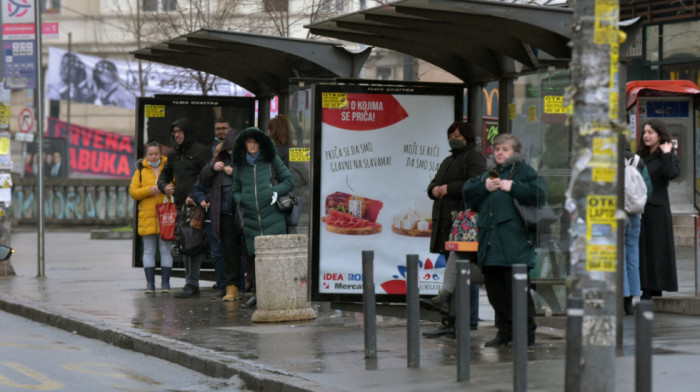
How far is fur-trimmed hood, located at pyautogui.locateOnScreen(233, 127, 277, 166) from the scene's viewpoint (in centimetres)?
1341

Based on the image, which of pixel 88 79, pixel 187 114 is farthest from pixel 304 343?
pixel 88 79

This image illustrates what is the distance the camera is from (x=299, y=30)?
3584 centimetres

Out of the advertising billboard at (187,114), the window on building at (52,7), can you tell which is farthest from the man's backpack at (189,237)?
the window on building at (52,7)

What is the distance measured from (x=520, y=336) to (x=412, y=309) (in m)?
1.54

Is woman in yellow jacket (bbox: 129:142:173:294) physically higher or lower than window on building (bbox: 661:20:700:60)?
lower

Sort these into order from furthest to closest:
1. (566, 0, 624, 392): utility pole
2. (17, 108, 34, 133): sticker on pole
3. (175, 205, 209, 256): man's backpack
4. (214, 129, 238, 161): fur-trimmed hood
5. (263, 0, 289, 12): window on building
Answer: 1. (263, 0, 289, 12): window on building
2. (17, 108, 34, 133): sticker on pole
3. (175, 205, 209, 256): man's backpack
4. (214, 129, 238, 161): fur-trimmed hood
5. (566, 0, 624, 392): utility pole

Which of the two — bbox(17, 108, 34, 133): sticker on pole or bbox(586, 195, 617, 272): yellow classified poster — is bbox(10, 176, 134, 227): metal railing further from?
bbox(586, 195, 617, 272): yellow classified poster

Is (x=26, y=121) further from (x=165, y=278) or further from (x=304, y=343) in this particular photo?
(x=304, y=343)

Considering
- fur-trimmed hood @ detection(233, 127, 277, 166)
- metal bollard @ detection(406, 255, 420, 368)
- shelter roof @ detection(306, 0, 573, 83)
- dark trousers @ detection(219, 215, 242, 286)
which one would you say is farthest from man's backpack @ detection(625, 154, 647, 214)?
dark trousers @ detection(219, 215, 242, 286)

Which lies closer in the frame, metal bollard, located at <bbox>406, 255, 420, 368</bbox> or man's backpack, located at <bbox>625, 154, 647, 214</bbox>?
metal bollard, located at <bbox>406, 255, 420, 368</bbox>

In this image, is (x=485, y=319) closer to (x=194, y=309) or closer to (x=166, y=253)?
(x=194, y=309)

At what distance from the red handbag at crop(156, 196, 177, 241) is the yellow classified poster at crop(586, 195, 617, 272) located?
31.0 ft

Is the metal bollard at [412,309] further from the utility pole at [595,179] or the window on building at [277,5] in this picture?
the window on building at [277,5]

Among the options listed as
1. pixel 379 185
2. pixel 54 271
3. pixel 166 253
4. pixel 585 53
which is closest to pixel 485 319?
pixel 379 185
